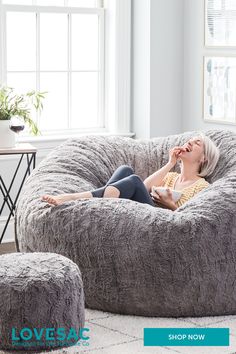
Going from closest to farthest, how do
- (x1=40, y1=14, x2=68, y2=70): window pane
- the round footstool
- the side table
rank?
1. the round footstool
2. the side table
3. (x1=40, y1=14, x2=68, y2=70): window pane

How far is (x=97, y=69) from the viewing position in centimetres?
648

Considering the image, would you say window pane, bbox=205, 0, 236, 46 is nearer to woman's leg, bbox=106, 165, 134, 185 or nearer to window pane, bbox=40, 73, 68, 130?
window pane, bbox=40, 73, 68, 130

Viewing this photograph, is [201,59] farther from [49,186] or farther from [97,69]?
[49,186]

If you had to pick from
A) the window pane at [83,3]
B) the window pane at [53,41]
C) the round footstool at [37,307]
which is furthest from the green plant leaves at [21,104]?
the round footstool at [37,307]

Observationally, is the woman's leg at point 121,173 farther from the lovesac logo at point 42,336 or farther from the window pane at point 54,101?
the window pane at point 54,101

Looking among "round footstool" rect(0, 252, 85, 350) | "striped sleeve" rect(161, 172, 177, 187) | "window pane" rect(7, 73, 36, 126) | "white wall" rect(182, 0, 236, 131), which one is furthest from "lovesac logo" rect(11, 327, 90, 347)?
"white wall" rect(182, 0, 236, 131)

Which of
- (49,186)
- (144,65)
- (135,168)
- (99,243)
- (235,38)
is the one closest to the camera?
(99,243)

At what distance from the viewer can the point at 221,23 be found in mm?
6078

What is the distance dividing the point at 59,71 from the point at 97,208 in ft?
7.86

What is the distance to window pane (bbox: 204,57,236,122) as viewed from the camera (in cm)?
602

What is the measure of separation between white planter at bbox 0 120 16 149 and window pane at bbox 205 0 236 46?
5.68 ft

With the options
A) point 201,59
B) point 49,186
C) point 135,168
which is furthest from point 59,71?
point 49,186

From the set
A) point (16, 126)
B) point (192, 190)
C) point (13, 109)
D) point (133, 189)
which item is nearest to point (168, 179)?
point (192, 190)

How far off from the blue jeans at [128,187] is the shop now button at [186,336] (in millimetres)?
916
